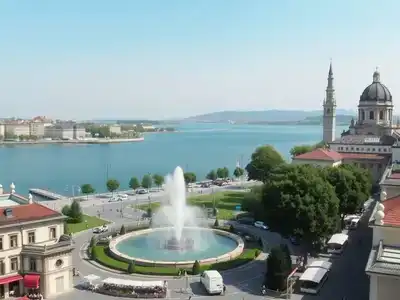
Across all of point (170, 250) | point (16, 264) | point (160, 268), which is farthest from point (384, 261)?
point (170, 250)

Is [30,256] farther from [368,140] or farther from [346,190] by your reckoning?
[368,140]

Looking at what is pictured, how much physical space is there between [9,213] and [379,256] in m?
20.0

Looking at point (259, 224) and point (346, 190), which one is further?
point (259, 224)

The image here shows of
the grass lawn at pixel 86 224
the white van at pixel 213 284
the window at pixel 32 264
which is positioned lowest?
the grass lawn at pixel 86 224

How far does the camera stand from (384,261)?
16.4m

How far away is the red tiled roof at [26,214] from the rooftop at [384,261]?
61.3 ft

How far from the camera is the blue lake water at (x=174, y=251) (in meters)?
33.5

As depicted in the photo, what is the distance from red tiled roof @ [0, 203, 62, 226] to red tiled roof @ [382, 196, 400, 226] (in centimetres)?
1846

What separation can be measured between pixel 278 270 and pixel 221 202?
30.4m

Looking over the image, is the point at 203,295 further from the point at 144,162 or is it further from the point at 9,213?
the point at 144,162

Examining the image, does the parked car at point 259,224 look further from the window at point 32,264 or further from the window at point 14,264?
the window at point 14,264

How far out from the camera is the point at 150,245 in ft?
119

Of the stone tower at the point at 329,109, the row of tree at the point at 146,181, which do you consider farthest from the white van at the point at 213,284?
the stone tower at the point at 329,109

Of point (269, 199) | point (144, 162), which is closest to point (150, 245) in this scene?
point (269, 199)
